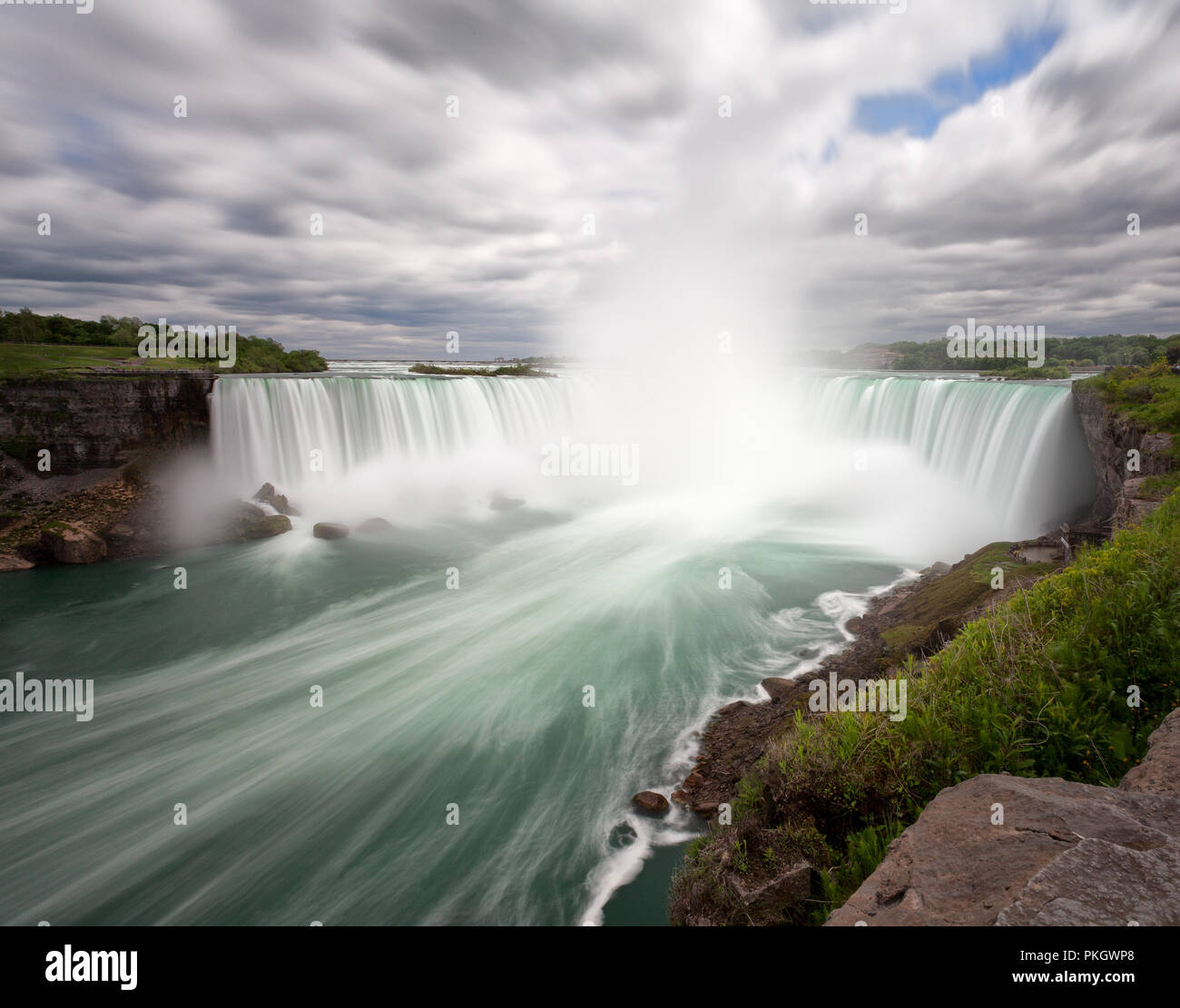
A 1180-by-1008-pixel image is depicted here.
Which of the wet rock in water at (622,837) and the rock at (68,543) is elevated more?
the rock at (68,543)

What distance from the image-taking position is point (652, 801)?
26.5ft

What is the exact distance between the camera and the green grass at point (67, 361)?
2319 centimetres

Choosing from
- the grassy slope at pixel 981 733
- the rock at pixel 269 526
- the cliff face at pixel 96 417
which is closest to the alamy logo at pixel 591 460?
the rock at pixel 269 526

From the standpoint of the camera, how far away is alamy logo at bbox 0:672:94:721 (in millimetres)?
11633

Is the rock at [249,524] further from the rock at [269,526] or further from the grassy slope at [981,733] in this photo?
the grassy slope at [981,733]

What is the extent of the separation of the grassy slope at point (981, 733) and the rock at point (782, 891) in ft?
0.27

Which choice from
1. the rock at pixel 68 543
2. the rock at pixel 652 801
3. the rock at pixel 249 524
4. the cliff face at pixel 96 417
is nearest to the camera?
the rock at pixel 652 801

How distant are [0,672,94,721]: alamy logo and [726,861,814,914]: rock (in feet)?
44.1

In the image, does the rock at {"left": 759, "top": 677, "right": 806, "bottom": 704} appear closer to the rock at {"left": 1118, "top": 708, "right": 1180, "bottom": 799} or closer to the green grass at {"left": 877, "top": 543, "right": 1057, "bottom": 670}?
the green grass at {"left": 877, "top": 543, "right": 1057, "bottom": 670}

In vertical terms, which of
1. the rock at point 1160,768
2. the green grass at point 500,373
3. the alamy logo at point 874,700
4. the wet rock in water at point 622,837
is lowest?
the wet rock in water at point 622,837

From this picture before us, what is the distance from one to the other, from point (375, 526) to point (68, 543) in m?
10.6

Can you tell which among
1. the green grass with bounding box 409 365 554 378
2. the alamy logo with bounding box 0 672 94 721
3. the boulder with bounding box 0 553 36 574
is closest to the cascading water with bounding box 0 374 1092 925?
the alamy logo with bounding box 0 672 94 721
